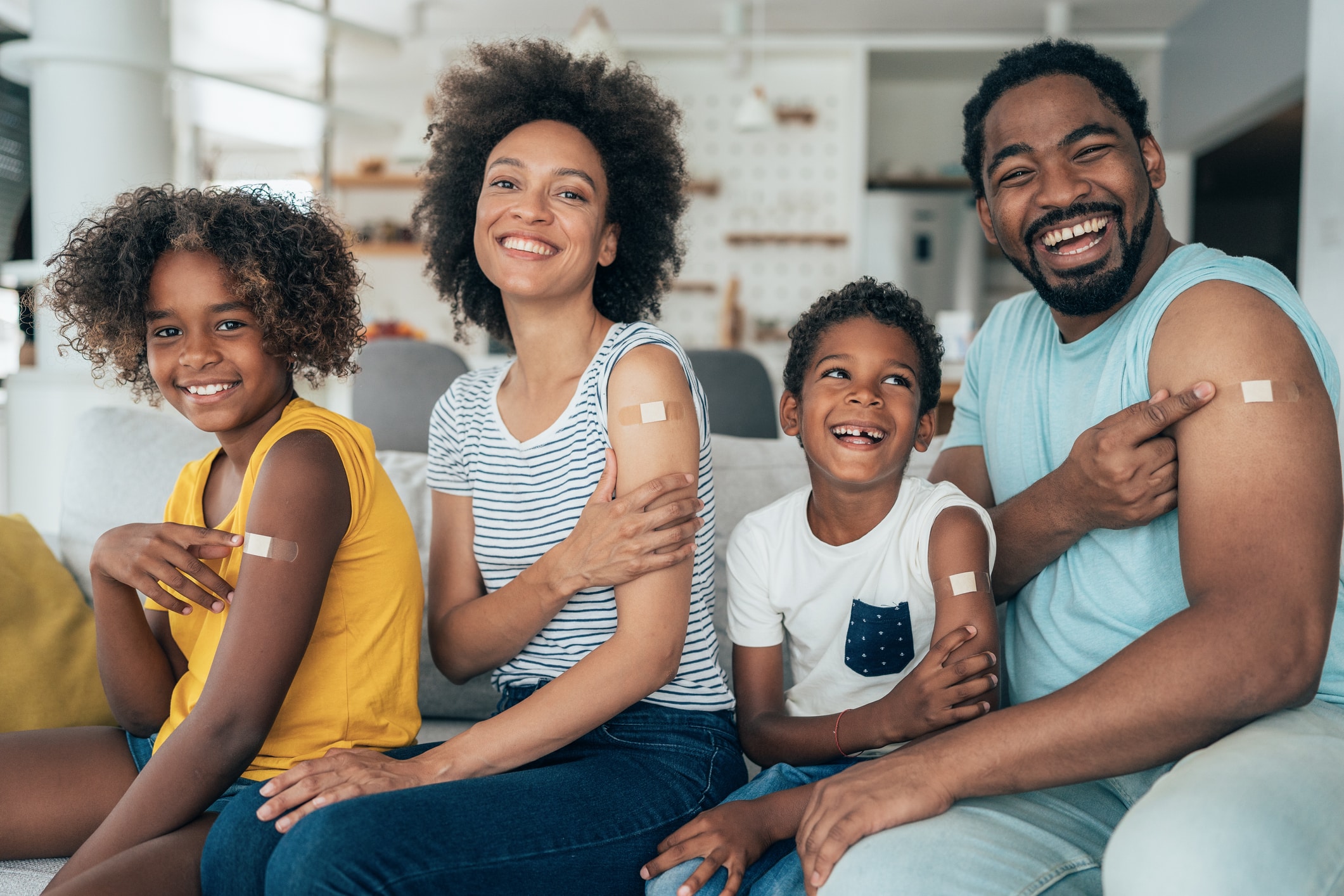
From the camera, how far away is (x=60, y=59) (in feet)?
8.73

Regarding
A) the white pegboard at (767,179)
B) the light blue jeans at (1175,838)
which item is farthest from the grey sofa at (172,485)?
the white pegboard at (767,179)

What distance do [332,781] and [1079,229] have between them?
1.10 meters

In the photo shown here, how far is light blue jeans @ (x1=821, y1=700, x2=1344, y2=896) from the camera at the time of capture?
2.78ft

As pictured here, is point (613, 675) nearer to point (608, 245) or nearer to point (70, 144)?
point (608, 245)

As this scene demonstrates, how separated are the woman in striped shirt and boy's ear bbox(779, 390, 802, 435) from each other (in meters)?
0.19

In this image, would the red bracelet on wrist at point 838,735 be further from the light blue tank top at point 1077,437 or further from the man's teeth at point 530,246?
the man's teeth at point 530,246

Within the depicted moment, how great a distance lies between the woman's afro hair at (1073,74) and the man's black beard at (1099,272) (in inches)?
5.2

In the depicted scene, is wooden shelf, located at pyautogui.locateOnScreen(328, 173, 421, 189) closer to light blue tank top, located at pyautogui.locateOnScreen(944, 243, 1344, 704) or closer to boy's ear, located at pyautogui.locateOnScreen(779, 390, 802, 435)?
boy's ear, located at pyautogui.locateOnScreen(779, 390, 802, 435)

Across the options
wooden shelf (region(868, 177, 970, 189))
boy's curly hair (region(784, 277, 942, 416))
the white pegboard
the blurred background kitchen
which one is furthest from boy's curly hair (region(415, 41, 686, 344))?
wooden shelf (region(868, 177, 970, 189))

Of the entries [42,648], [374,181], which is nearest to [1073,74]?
[42,648]

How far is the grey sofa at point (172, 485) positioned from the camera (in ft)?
5.73

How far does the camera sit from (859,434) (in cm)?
137

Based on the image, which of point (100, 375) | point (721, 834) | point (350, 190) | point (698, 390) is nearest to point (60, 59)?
point (100, 375)

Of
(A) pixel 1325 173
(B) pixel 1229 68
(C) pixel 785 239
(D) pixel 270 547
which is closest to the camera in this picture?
(D) pixel 270 547
